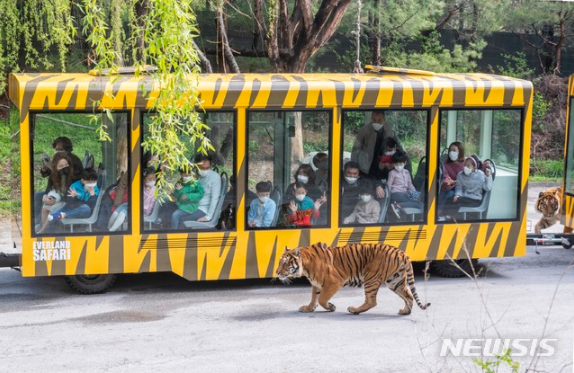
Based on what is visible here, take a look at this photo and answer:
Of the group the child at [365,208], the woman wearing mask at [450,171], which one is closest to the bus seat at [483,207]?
the woman wearing mask at [450,171]

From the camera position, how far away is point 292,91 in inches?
421

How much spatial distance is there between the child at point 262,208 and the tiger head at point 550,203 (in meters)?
4.62

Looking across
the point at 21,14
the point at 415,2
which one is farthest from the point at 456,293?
the point at 415,2

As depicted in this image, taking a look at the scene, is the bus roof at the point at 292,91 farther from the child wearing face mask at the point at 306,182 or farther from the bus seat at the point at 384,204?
the bus seat at the point at 384,204

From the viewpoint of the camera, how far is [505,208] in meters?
11.5

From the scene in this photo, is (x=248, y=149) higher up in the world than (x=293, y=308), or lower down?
higher up

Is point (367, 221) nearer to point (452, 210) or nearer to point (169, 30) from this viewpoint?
point (452, 210)

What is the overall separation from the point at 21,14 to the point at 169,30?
10.9 meters

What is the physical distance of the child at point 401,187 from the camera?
1105 cm

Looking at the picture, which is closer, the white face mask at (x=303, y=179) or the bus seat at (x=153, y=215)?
the bus seat at (x=153, y=215)

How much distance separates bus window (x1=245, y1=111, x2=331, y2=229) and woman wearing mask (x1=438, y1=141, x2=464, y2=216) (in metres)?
1.48

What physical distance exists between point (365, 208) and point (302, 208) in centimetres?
78

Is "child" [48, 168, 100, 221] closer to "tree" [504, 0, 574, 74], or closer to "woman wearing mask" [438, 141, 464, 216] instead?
"woman wearing mask" [438, 141, 464, 216]

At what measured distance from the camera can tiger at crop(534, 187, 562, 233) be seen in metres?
13.3
